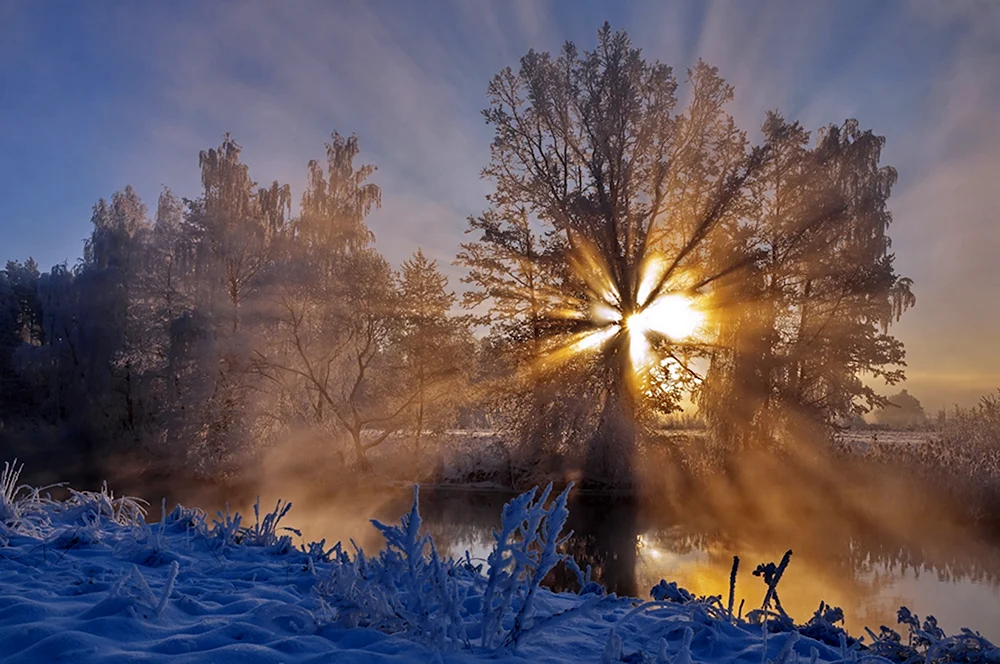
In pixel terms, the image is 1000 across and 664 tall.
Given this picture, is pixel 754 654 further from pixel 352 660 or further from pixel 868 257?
pixel 868 257

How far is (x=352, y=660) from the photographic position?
2.18m

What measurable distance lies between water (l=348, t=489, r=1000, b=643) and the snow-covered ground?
3.33 meters

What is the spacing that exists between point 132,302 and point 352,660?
935 inches

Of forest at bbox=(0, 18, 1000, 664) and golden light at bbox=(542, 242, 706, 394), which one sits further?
golden light at bbox=(542, 242, 706, 394)

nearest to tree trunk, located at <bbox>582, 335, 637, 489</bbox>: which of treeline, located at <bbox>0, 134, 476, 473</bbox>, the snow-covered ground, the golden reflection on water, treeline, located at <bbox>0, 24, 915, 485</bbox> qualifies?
treeline, located at <bbox>0, 24, 915, 485</bbox>

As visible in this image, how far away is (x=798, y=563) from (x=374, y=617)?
8091 mm

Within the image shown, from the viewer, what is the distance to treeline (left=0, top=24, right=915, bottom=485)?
583 inches

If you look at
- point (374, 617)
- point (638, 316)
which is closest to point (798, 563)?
point (638, 316)

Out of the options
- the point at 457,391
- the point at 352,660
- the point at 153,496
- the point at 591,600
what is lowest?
the point at 153,496

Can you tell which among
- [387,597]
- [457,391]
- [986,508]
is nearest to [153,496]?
[457,391]

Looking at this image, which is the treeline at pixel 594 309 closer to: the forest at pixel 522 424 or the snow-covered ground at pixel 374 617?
the forest at pixel 522 424

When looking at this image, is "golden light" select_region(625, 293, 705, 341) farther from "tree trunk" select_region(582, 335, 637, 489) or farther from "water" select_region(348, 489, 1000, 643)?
"water" select_region(348, 489, 1000, 643)

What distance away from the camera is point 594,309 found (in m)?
15.3

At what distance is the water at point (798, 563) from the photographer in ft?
22.4
